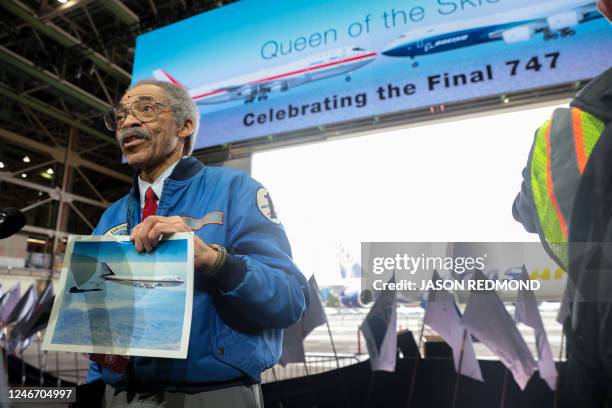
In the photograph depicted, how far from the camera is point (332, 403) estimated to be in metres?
3.69

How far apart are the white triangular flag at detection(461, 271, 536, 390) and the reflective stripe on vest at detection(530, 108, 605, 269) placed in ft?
6.48

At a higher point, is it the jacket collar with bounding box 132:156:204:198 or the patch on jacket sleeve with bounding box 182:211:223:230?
the jacket collar with bounding box 132:156:204:198

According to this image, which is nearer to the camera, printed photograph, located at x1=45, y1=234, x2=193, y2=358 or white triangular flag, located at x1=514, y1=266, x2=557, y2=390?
printed photograph, located at x1=45, y1=234, x2=193, y2=358

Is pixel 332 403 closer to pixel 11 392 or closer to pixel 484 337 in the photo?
pixel 484 337

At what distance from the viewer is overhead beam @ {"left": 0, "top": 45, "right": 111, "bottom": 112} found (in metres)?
8.38

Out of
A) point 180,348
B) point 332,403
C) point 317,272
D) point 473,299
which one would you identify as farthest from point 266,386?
point 180,348

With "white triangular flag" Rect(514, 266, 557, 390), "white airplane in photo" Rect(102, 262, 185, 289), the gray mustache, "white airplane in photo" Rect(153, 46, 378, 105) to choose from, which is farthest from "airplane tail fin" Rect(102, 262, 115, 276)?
"white triangular flag" Rect(514, 266, 557, 390)

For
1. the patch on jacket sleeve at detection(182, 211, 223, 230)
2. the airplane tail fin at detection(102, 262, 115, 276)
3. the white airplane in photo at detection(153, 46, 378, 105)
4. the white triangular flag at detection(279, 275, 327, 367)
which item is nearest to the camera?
the airplane tail fin at detection(102, 262, 115, 276)

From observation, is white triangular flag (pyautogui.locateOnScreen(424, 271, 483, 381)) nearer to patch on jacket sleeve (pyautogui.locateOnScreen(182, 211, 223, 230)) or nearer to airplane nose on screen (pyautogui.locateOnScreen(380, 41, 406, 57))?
airplane nose on screen (pyautogui.locateOnScreen(380, 41, 406, 57))

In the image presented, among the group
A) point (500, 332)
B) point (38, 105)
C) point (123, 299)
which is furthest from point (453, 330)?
point (38, 105)

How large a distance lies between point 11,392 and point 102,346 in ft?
0.76

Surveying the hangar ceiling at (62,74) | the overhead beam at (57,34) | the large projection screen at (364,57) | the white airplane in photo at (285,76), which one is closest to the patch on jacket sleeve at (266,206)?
the large projection screen at (364,57)

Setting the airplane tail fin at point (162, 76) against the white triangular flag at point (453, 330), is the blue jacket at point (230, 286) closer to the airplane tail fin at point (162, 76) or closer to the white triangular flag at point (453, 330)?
the white triangular flag at point (453, 330)

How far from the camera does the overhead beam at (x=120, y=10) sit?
295 inches
